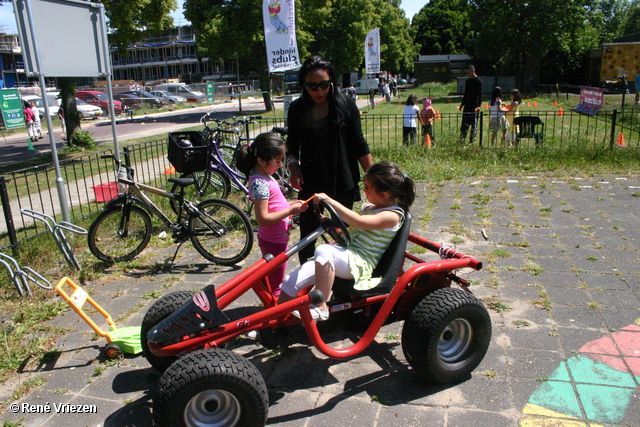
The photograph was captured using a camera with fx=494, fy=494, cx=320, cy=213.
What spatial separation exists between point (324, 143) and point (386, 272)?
1.11m

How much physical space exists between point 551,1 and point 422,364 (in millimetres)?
38758

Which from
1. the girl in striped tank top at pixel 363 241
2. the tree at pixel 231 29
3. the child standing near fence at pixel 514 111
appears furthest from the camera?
the tree at pixel 231 29

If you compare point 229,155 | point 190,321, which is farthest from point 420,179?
point 190,321

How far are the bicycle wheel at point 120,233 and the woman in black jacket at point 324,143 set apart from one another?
2.24 m

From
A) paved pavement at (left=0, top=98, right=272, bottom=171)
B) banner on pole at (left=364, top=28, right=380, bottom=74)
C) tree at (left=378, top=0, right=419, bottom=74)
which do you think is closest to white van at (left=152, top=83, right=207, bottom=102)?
paved pavement at (left=0, top=98, right=272, bottom=171)

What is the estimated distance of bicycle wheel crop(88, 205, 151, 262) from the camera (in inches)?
196

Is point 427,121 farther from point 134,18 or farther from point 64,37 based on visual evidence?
point 134,18

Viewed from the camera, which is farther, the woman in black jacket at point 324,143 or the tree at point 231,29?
the tree at point 231,29

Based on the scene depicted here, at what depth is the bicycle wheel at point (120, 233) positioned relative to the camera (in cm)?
498

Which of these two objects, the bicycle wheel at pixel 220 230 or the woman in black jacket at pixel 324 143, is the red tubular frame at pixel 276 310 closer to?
the woman in black jacket at pixel 324 143

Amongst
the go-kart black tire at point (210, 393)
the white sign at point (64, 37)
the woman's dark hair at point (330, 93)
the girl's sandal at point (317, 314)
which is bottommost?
the go-kart black tire at point (210, 393)

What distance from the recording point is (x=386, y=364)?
318 centimetres

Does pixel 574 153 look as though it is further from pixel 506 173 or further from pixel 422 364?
pixel 422 364

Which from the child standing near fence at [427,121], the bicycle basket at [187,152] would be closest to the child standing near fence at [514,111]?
the child standing near fence at [427,121]
